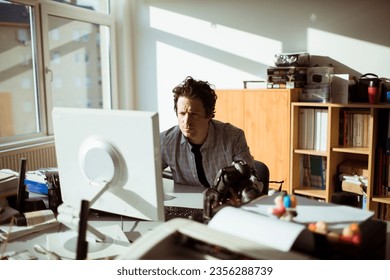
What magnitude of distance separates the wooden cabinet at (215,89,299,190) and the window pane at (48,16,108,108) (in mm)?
1503

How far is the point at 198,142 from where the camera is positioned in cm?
216

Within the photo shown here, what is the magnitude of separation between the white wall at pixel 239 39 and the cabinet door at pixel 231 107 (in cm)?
33

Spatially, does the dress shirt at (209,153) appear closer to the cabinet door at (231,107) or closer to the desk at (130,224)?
the desk at (130,224)

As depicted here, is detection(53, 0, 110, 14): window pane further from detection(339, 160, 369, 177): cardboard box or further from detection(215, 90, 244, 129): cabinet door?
detection(339, 160, 369, 177): cardboard box

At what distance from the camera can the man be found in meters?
2.08

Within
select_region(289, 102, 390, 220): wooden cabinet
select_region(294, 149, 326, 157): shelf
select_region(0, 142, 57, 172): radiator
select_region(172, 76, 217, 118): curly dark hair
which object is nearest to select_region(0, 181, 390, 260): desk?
select_region(172, 76, 217, 118): curly dark hair

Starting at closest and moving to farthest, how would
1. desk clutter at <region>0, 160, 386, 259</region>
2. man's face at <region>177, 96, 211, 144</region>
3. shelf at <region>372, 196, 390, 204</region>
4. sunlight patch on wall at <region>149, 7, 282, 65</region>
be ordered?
desk clutter at <region>0, 160, 386, 259</region> < man's face at <region>177, 96, 211, 144</region> < shelf at <region>372, 196, 390, 204</region> < sunlight patch on wall at <region>149, 7, 282, 65</region>

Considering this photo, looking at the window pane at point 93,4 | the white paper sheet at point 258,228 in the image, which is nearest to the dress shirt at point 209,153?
the white paper sheet at point 258,228

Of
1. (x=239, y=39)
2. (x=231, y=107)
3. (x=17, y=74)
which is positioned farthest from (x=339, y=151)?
(x=17, y=74)

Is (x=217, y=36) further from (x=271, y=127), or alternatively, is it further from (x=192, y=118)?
(x=192, y=118)

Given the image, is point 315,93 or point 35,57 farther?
point 35,57

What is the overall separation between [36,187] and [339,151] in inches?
84.3

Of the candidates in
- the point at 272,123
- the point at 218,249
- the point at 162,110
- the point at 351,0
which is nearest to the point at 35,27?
the point at 162,110
